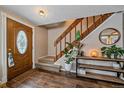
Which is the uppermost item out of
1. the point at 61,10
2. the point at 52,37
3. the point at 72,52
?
the point at 61,10

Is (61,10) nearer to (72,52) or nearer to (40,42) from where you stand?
(72,52)

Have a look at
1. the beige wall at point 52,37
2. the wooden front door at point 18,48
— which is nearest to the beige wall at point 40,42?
the beige wall at point 52,37

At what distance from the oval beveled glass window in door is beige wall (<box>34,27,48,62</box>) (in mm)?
616

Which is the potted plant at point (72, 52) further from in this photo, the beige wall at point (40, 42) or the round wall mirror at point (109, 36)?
the beige wall at point (40, 42)

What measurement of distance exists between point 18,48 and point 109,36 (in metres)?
2.87

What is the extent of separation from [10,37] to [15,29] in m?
0.33

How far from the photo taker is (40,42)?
14.8 ft

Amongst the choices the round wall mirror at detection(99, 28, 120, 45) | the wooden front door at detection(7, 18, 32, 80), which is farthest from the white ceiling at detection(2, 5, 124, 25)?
the round wall mirror at detection(99, 28, 120, 45)

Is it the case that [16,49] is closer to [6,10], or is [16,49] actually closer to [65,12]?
[6,10]

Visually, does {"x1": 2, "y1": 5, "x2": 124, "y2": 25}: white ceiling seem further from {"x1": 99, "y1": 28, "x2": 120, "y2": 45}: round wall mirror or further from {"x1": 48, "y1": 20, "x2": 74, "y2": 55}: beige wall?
{"x1": 48, "y1": 20, "x2": 74, "y2": 55}: beige wall

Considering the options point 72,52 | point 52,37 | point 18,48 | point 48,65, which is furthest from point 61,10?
point 52,37

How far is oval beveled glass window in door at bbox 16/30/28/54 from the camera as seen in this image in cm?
315
